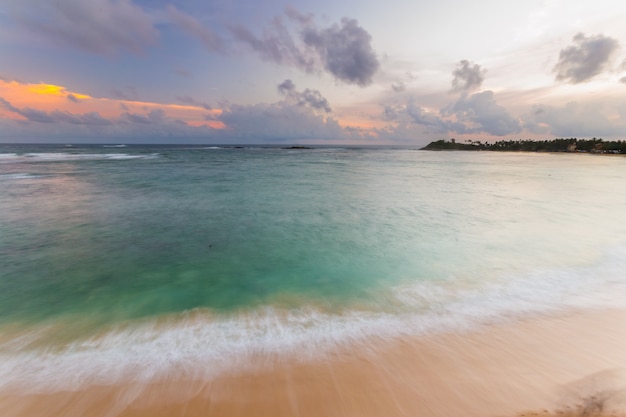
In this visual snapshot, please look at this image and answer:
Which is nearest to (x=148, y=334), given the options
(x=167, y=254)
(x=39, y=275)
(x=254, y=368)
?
(x=254, y=368)

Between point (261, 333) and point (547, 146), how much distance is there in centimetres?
14234

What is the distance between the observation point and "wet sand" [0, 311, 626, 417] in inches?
136

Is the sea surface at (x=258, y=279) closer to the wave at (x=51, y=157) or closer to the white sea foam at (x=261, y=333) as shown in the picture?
the white sea foam at (x=261, y=333)

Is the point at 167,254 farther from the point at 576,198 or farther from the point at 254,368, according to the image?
the point at 576,198

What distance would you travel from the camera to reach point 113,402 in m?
3.62

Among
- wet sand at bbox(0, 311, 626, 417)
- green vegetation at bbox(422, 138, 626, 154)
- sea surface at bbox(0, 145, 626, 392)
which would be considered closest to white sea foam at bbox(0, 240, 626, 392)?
sea surface at bbox(0, 145, 626, 392)

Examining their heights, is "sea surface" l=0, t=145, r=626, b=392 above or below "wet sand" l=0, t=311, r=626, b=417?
below

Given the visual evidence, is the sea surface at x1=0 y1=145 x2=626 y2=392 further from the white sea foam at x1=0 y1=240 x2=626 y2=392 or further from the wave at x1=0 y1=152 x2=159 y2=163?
the wave at x1=0 y1=152 x2=159 y2=163

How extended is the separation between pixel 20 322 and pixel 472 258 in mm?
10830

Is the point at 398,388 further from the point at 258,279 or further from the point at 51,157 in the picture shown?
the point at 51,157

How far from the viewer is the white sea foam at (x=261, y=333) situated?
4160mm

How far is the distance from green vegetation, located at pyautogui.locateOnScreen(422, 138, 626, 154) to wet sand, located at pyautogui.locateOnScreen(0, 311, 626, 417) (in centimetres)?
11578

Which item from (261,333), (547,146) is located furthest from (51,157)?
(547,146)

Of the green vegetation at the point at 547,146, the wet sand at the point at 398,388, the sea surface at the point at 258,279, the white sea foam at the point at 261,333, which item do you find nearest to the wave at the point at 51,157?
the sea surface at the point at 258,279
